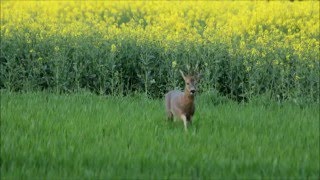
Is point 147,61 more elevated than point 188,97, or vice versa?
point 188,97

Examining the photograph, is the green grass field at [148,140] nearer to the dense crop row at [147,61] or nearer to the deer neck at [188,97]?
the deer neck at [188,97]

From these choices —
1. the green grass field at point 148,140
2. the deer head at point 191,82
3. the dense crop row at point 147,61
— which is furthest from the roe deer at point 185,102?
the dense crop row at point 147,61

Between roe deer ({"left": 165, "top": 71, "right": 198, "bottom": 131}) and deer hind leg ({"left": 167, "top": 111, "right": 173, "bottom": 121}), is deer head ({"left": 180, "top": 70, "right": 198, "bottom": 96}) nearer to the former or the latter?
roe deer ({"left": 165, "top": 71, "right": 198, "bottom": 131})

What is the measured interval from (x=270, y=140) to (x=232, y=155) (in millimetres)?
976

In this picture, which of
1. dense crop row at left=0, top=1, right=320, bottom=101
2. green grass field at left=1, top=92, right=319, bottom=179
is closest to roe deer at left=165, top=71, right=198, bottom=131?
green grass field at left=1, top=92, right=319, bottom=179

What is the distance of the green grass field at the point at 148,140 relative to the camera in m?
6.36

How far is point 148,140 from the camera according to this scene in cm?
759

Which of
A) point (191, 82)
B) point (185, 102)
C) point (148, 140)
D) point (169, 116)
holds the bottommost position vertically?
point (169, 116)

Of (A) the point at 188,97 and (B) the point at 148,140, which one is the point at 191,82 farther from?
(B) the point at 148,140

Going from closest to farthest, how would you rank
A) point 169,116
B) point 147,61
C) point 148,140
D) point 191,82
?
point 148,140 < point 191,82 < point 169,116 < point 147,61

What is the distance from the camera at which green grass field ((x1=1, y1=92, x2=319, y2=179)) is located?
20.9 feet

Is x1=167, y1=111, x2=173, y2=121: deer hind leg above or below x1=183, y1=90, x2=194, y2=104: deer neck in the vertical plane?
below

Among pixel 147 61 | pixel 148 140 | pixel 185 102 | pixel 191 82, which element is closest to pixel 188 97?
pixel 185 102

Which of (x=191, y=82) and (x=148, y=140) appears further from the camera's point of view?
(x=191, y=82)
